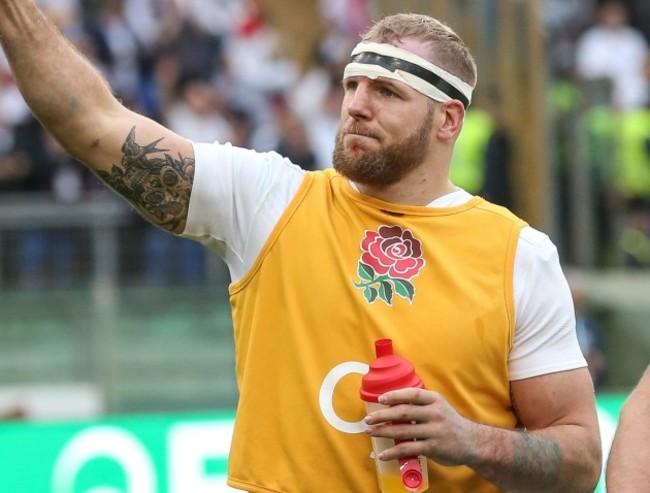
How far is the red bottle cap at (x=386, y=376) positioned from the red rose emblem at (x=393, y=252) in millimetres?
389

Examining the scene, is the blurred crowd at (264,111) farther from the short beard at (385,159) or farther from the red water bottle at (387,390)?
the red water bottle at (387,390)

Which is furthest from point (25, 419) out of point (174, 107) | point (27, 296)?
point (174, 107)

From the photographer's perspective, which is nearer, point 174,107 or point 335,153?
point 335,153

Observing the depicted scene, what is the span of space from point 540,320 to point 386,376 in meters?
0.64

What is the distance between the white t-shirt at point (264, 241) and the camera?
166 inches

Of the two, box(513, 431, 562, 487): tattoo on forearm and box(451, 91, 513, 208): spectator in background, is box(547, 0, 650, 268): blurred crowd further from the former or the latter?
box(513, 431, 562, 487): tattoo on forearm

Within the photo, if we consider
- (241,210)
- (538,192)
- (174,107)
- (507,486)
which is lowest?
(507,486)

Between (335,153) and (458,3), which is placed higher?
(458,3)

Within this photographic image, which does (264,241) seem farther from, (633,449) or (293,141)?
(293,141)

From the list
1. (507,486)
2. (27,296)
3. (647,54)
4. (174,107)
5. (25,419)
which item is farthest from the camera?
(647,54)

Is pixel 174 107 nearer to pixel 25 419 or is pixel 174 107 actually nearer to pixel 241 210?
pixel 25 419

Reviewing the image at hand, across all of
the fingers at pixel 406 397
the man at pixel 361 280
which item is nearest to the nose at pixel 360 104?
the man at pixel 361 280

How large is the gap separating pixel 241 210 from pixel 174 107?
906 cm

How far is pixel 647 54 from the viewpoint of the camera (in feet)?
49.0
